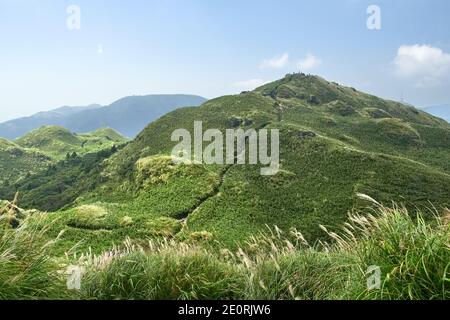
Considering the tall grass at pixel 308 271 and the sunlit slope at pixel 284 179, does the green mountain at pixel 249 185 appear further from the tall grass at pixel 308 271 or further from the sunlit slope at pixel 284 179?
the tall grass at pixel 308 271

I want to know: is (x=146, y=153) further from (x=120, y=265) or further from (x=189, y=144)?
(x=120, y=265)

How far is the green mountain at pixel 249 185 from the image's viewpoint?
78.2 metres

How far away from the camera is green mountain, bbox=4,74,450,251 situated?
257ft

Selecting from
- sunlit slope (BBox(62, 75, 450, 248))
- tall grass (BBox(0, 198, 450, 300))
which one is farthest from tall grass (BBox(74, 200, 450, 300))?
sunlit slope (BBox(62, 75, 450, 248))

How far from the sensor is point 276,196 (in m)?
89.9

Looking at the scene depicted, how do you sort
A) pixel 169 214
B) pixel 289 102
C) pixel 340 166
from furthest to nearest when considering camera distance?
1. pixel 289 102
2. pixel 340 166
3. pixel 169 214

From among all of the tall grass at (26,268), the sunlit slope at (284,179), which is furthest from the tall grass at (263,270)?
the sunlit slope at (284,179)

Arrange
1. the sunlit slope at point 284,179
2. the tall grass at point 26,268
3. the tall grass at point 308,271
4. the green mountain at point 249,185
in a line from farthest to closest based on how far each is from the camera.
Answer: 1. the sunlit slope at point 284,179
2. the green mountain at point 249,185
3. the tall grass at point 26,268
4. the tall grass at point 308,271

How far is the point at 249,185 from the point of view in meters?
93.6

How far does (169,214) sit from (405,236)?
8042 cm

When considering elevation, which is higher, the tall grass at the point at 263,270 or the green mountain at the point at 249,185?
the tall grass at the point at 263,270

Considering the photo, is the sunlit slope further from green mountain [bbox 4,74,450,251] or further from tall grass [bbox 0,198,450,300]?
tall grass [bbox 0,198,450,300]

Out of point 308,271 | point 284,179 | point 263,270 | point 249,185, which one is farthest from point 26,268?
point 284,179
